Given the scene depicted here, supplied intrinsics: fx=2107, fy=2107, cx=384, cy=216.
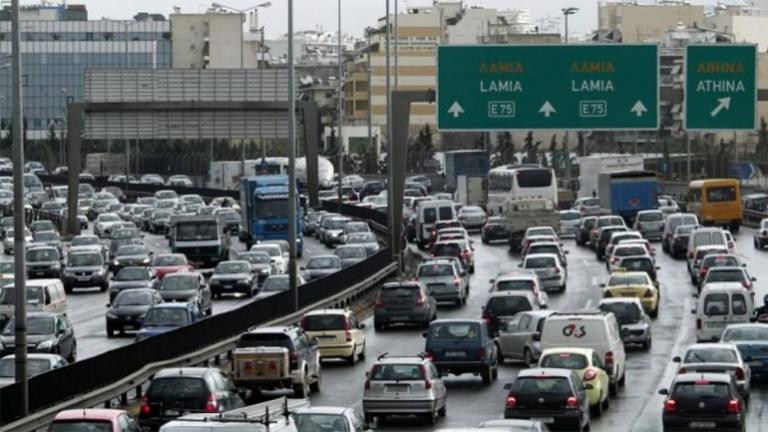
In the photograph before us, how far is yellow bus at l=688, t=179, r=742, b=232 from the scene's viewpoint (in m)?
90.1

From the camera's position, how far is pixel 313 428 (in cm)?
2561

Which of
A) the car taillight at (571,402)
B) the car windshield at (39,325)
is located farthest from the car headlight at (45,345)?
the car taillight at (571,402)

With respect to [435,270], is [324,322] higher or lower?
higher

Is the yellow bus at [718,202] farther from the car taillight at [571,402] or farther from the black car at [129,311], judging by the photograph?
the car taillight at [571,402]

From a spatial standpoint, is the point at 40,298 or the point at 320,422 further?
the point at 40,298

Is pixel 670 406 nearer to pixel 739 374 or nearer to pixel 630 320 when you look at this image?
pixel 739 374

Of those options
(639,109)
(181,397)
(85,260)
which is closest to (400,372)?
(181,397)

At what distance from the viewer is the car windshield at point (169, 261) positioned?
6838 cm

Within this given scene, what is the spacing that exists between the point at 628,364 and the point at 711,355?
811cm

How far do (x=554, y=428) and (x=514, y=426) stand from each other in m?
6.20

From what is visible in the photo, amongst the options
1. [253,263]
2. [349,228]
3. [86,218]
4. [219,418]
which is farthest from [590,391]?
[86,218]

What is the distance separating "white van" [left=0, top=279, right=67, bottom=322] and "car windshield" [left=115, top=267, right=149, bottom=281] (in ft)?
24.5

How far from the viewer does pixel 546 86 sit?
56.8m

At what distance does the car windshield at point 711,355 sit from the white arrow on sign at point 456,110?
21.1 meters
